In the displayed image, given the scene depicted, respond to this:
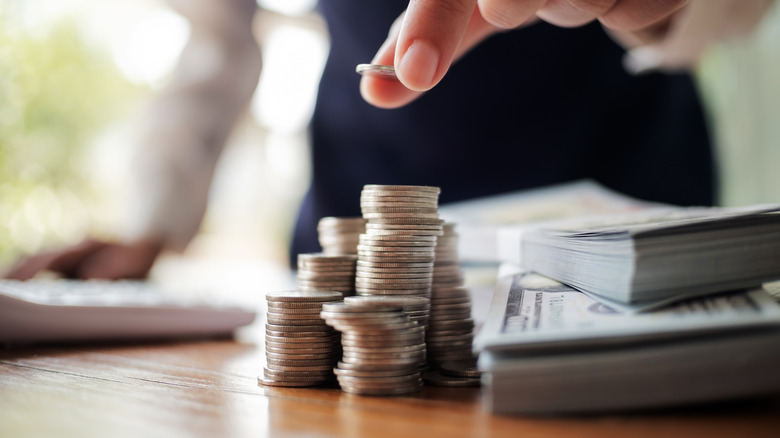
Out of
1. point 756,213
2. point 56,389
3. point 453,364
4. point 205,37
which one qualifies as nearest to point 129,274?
point 205,37

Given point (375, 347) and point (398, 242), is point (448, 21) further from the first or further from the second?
point (375, 347)

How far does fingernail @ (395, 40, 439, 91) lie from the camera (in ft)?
2.69

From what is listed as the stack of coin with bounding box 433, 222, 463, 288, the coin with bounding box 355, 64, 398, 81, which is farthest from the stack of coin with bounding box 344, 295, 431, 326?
the coin with bounding box 355, 64, 398, 81

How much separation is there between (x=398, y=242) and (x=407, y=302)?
94 millimetres

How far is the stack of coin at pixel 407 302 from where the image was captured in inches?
27.2

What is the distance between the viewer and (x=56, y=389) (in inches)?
27.5

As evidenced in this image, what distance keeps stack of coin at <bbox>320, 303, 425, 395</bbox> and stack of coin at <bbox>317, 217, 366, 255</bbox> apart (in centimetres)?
26

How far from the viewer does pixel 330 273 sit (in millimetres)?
841

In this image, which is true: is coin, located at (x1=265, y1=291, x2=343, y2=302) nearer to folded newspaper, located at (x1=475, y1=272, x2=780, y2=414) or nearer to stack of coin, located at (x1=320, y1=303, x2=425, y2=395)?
stack of coin, located at (x1=320, y1=303, x2=425, y2=395)

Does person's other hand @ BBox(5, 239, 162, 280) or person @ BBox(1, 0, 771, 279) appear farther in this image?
person @ BBox(1, 0, 771, 279)

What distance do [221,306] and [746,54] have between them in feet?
8.69

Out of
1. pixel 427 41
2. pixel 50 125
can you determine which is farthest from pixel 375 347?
pixel 50 125

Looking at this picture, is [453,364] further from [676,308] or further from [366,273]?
[676,308]

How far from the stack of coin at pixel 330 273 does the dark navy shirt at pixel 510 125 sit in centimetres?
124
